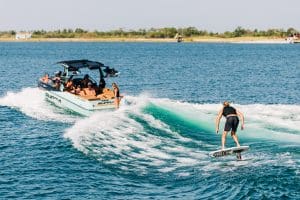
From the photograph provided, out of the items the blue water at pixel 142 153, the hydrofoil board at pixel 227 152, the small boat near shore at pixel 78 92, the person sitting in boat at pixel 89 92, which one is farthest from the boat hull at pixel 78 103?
the hydrofoil board at pixel 227 152

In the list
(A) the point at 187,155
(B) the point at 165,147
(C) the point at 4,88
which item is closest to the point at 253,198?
(A) the point at 187,155

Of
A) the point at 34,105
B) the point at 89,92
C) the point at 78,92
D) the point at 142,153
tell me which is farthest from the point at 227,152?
the point at 34,105

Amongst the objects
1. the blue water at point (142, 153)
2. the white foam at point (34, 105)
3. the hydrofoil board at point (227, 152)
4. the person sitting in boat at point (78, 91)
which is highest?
the person sitting in boat at point (78, 91)

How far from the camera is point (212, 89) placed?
52.6 m

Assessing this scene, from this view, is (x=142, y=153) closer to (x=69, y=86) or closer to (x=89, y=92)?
(x=89, y=92)

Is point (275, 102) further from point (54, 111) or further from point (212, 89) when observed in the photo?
point (54, 111)

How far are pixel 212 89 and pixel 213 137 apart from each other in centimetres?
2650

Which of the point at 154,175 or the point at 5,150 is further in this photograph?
the point at 5,150

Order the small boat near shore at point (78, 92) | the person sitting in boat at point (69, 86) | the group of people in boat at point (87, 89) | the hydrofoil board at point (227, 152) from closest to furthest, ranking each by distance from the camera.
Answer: the hydrofoil board at point (227, 152), the small boat near shore at point (78, 92), the group of people in boat at point (87, 89), the person sitting in boat at point (69, 86)

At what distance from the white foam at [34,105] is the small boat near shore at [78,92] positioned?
0.65 metres

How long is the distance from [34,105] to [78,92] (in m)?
4.30

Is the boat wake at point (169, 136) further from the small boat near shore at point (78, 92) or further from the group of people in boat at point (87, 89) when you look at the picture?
the group of people in boat at point (87, 89)

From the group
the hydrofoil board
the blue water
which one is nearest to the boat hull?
the blue water

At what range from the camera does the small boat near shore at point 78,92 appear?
3306 cm
